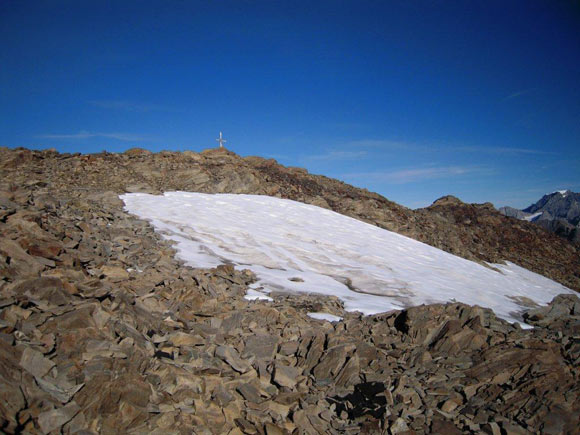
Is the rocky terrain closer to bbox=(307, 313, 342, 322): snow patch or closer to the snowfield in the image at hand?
bbox=(307, 313, 342, 322): snow patch

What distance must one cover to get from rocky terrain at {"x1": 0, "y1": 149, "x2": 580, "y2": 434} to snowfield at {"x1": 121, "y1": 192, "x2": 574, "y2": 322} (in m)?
1.76

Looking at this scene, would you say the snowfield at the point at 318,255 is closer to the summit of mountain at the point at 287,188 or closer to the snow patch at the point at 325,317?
the snow patch at the point at 325,317

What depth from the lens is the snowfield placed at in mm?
11016

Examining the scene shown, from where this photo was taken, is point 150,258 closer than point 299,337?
No

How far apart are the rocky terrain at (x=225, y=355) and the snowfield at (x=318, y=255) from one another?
1760 millimetres

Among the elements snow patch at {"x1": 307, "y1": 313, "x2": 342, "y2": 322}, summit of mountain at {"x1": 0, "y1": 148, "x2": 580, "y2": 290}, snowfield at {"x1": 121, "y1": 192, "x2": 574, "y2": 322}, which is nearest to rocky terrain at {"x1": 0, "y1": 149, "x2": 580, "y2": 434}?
snow patch at {"x1": 307, "y1": 313, "x2": 342, "y2": 322}

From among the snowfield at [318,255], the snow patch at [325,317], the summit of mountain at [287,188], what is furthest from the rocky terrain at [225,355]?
the summit of mountain at [287,188]

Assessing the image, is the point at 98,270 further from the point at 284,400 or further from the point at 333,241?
the point at 333,241

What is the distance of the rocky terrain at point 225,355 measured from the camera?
405cm

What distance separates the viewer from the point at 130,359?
4621mm

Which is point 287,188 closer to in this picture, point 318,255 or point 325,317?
point 318,255

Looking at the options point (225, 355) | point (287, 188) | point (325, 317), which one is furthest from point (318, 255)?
point (287, 188)

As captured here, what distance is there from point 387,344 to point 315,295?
3.13 m

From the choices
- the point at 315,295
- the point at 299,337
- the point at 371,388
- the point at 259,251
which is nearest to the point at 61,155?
the point at 259,251
